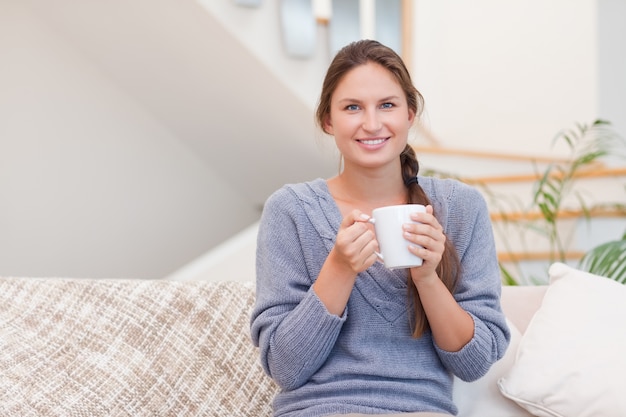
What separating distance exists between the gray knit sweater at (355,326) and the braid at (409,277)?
0.02 m

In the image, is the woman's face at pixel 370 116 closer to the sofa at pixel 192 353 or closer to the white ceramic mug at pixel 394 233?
the white ceramic mug at pixel 394 233

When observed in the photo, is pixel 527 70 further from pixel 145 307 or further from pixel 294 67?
pixel 145 307

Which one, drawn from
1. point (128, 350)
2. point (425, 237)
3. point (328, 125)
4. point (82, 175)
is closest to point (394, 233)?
point (425, 237)

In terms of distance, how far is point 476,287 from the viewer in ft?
4.41

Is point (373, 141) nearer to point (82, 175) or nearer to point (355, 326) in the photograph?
point (355, 326)

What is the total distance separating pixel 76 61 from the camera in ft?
12.9

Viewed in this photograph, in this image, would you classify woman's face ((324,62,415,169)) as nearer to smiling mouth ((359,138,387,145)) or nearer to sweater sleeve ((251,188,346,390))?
smiling mouth ((359,138,387,145))

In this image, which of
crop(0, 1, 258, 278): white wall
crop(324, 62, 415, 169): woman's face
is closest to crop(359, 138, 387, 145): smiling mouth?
crop(324, 62, 415, 169): woman's face

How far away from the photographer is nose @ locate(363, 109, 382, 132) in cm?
130

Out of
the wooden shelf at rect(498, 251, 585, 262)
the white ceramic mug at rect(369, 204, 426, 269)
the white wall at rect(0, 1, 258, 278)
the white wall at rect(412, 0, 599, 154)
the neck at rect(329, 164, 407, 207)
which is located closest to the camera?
the white ceramic mug at rect(369, 204, 426, 269)

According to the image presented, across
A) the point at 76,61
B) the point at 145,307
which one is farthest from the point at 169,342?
the point at 76,61

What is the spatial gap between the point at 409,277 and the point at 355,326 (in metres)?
0.12

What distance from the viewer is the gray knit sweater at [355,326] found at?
50.0 inches

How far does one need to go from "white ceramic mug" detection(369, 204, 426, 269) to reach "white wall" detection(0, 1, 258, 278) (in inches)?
114
